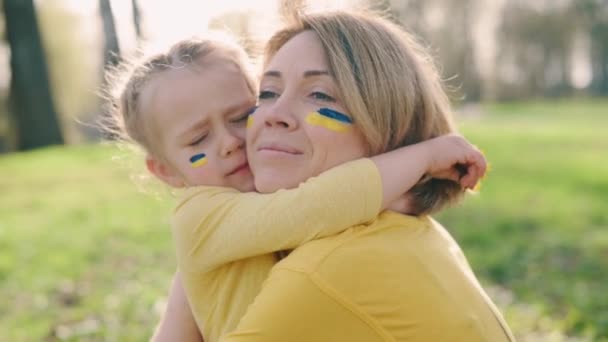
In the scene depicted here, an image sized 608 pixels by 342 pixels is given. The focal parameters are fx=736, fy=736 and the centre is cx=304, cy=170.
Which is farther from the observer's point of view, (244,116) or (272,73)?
(244,116)

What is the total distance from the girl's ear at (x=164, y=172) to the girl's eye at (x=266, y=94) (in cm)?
43

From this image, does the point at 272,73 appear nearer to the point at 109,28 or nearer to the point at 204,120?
the point at 204,120

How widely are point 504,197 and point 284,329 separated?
733cm

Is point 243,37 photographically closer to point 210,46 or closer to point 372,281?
point 210,46

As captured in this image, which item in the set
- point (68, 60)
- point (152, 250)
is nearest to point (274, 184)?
point (152, 250)

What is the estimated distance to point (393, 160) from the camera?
200 cm

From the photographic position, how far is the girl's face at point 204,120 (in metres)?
2.32

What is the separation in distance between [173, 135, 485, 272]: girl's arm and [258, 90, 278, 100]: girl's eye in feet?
1.01

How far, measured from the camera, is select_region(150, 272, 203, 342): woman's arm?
2.46 meters

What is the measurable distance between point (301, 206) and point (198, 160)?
0.59 m

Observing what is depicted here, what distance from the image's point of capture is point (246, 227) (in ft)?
6.27

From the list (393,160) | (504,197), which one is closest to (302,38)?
(393,160)

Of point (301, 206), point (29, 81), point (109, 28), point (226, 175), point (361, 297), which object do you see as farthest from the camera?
point (29, 81)

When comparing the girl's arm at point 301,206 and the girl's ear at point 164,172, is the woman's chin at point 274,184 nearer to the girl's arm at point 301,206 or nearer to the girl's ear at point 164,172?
the girl's arm at point 301,206
